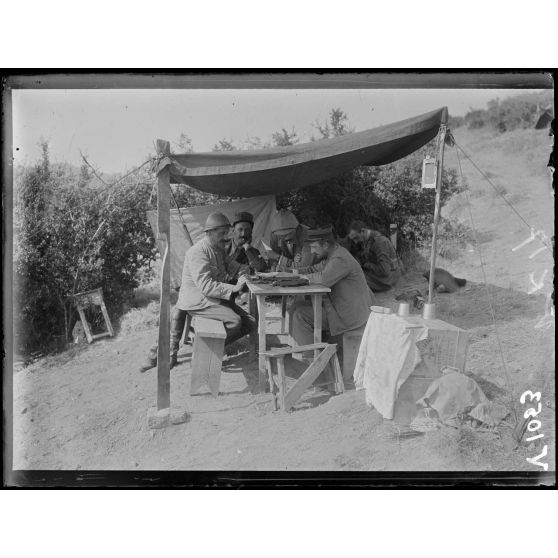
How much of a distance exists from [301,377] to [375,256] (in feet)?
6.32

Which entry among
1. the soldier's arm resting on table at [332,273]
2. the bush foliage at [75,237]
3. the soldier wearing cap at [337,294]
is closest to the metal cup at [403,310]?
the soldier wearing cap at [337,294]

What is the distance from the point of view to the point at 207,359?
4.85m

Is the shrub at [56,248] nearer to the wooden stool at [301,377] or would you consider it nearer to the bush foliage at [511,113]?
the wooden stool at [301,377]

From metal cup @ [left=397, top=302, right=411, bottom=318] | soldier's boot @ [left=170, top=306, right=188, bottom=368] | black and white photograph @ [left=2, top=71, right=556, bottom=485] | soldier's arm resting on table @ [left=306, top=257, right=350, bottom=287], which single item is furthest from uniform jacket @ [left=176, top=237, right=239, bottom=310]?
metal cup @ [left=397, top=302, right=411, bottom=318]

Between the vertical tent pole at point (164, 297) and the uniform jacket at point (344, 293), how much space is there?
143 cm

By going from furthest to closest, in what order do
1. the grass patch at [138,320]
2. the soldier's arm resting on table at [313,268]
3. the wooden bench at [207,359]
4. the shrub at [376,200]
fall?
1. the shrub at [376,200]
2. the soldier's arm resting on table at [313,268]
3. the grass patch at [138,320]
4. the wooden bench at [207,359]

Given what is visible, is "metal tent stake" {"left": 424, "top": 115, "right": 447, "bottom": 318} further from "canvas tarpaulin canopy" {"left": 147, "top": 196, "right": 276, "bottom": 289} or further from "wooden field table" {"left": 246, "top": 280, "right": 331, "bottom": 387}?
"canvas tarpaulin canopy" {"left": 147, "top": 196, "right": 276, "bottom": 289}

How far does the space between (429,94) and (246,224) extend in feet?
8.15

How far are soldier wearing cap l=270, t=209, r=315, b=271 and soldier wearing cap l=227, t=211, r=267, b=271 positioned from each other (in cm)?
23

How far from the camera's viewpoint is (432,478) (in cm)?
434

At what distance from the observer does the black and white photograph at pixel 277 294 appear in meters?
4.34

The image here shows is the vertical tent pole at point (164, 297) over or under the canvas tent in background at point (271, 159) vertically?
under

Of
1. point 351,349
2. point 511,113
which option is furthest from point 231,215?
point 511,113

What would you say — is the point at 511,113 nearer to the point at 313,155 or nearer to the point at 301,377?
the point at 313,155
